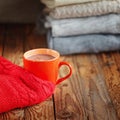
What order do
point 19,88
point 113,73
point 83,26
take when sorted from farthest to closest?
point 83,26, point 113,73, point 19,88

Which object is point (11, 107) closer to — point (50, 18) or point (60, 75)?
point (60, 75)

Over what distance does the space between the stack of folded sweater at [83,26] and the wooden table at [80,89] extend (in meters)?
0.03

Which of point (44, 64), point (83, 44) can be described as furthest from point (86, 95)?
point (83, 44)

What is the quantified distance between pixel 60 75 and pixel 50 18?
23 cm

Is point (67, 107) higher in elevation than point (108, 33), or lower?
lower

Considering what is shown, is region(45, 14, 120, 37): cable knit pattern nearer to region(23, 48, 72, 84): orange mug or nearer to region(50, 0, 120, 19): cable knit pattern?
region(50, 0, 120, 19): cable knit pattern

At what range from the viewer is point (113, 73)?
Answer: 103 centimetres

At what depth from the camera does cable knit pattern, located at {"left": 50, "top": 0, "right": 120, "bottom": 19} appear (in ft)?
3.64

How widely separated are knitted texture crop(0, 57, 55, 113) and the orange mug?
24 mm

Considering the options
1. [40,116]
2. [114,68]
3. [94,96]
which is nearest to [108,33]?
[114,68]

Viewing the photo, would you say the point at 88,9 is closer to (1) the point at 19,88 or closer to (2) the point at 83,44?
(2) the point at 83,44

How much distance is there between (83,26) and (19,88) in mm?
382

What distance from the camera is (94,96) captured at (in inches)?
35.9

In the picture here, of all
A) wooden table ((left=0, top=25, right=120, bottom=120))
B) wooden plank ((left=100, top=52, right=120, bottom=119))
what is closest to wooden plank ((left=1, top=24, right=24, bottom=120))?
wooden table ((left=0, top=25, right=120, bottom=120))
